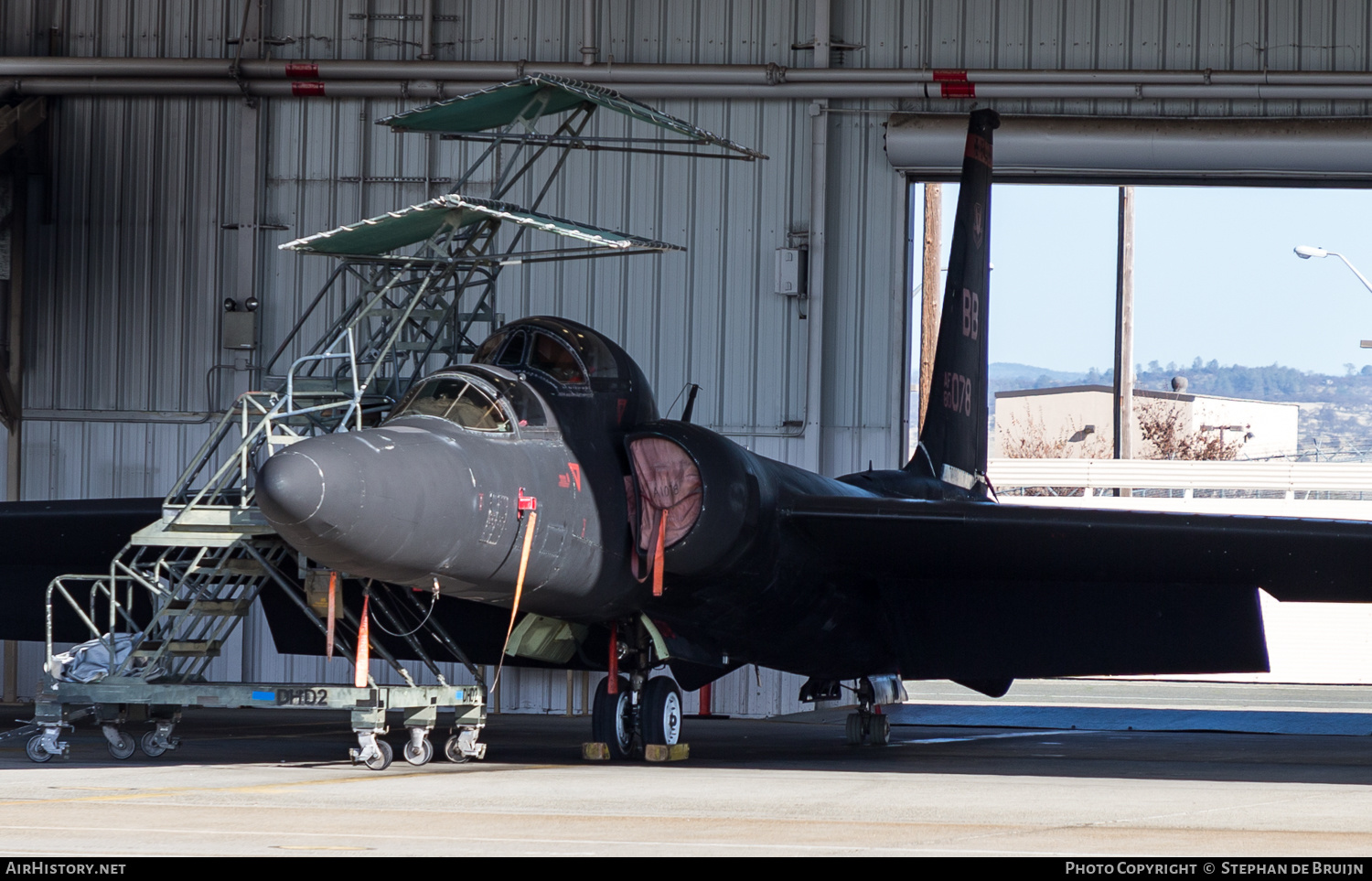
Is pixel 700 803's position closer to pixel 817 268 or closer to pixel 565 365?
pixel 565 365

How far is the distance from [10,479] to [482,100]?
9.19 metres

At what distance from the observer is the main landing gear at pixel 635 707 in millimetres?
10398

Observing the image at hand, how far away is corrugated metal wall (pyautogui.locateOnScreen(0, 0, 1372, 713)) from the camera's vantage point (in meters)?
17.5

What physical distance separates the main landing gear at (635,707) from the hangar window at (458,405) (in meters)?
2.14

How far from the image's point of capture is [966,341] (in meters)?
15.0

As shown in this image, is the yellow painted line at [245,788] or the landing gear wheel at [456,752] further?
the landing gear wheel at [456,752]

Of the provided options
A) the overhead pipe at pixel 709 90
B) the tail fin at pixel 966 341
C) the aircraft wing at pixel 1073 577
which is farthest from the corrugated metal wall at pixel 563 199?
the aircraft wing at pixel 1073 577

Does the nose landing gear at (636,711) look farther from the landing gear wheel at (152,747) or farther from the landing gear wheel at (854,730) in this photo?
the landing gear wheel at (854,730)

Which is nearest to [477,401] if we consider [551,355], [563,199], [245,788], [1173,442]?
[551,355]

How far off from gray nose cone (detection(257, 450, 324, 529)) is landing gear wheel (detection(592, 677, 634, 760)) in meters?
3.36

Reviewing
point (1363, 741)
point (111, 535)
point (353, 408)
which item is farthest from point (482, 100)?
point (1363, 741)

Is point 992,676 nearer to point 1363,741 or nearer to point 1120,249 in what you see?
point 1363,741

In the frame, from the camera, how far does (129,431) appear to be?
18078mm

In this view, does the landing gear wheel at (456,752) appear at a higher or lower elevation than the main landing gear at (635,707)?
lower
